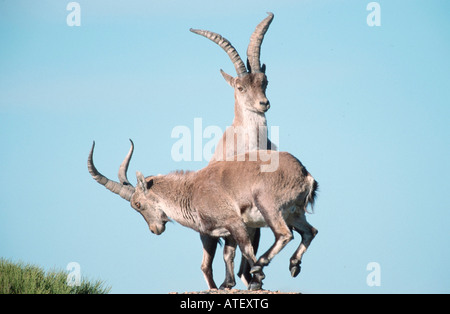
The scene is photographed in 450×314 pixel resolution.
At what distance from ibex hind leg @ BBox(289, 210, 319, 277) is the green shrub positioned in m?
3.87

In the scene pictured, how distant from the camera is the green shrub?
17.5 metres

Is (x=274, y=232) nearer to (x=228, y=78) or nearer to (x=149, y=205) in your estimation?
(x=149, y=205)

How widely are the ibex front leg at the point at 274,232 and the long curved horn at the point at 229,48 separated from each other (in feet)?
18.0

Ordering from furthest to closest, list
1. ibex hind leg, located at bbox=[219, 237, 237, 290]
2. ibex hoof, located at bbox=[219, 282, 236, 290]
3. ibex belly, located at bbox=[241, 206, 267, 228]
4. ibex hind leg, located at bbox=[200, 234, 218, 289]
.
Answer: ibex hind leg, located at bbox=[200, 234, 218, 289], ibex hind leg, located at bbox=[219, 237, 237, 290], ibex hoof, located at bbox=[219, 282, 236, 290], ibex belly, located at bbox=[241, 206, 267, 228]

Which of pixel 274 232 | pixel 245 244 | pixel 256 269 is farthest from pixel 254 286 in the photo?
pixel 274 232

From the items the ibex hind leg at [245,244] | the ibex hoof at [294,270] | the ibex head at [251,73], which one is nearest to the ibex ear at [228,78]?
the ibex head at [251,73]

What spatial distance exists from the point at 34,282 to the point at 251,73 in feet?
24.4

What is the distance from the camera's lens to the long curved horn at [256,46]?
22.1 metres

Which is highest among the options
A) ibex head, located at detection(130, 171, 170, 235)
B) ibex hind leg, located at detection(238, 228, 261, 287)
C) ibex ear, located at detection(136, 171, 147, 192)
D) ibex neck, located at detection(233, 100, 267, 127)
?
ibex neck, located at detection(233, 100, 267, 127)

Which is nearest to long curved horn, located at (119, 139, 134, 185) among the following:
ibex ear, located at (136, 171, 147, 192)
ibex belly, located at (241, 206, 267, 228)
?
ibex ear, located at (136, 171, 147, 192)

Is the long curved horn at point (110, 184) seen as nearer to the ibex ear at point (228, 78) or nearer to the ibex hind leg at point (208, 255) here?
the ibex hind leg at point (208, 255)

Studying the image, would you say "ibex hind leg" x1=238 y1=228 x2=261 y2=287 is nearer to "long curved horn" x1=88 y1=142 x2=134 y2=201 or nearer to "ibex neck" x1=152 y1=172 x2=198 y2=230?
"ibex neck" x1=152 y1=172 x2=198 y2=230
